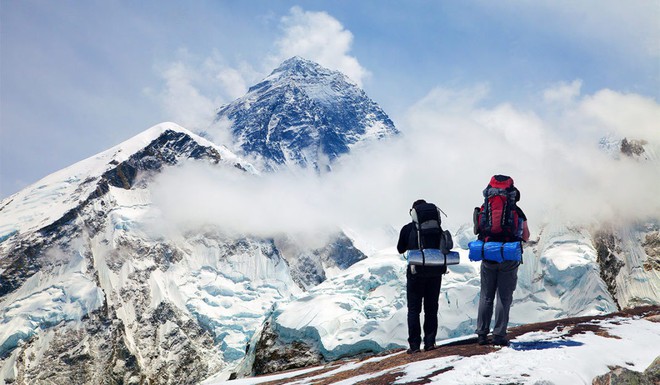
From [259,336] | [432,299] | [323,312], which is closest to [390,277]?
[323,312]

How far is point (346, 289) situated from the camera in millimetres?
80562

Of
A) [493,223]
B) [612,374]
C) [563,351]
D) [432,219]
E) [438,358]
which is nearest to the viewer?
[612,374]

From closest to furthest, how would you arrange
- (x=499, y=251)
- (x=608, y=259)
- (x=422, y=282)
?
(x=499, y=251), (x=422, y=282), (x=608, y=259)

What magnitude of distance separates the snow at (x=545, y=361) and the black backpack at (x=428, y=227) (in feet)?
8.51

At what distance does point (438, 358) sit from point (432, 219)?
10.5ft

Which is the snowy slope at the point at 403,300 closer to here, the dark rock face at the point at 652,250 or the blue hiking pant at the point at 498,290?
the dark rock face at the point at 652,250

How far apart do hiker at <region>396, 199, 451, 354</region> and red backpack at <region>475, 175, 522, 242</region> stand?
127 cm

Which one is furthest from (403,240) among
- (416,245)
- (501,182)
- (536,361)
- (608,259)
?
(608,259)

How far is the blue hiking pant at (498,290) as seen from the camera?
10820 millimetres

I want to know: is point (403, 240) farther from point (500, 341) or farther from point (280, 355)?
point (280, 355)

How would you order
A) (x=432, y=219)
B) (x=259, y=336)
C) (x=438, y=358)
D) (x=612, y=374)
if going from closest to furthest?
(x=612, y=374) → (x=438, y=358) → (x=432, y=219) → (x=259, y=336)

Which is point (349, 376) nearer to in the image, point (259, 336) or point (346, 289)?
point (259, 336)

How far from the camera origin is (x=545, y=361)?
330 inches

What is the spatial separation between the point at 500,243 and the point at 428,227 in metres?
1.82
